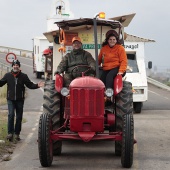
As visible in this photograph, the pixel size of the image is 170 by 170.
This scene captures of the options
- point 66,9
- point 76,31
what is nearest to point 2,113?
point 76,31

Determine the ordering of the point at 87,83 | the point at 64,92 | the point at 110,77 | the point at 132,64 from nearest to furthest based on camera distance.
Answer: the point at 87,83
the point at 64,92
the point at 110,77
the point at 132,64

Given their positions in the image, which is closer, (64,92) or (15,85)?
(64,92)

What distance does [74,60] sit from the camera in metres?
11.4

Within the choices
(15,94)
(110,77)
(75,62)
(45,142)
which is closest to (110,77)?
(110,77)

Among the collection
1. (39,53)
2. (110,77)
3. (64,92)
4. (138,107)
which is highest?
(39,53)

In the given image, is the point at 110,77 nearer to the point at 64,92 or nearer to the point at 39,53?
the point at 64,92

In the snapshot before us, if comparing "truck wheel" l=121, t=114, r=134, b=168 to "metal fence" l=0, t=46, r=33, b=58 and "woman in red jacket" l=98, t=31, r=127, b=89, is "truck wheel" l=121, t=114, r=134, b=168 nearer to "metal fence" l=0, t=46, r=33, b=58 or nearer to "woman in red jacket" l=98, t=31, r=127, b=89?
"woman in red jacket" l=98, t=31, r=127, b=89

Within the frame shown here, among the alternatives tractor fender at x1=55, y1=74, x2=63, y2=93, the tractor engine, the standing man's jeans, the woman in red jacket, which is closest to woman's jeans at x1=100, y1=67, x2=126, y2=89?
the woman in red jacket

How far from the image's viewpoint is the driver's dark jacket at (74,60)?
1135 centimetres

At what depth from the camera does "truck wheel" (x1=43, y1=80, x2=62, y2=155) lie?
35.1 feet

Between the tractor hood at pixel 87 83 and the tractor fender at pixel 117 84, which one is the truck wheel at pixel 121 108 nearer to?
the tractor fender at pixel 117 84

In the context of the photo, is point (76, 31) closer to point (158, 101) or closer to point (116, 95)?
point (116, 95)

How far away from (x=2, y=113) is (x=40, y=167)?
9.55m

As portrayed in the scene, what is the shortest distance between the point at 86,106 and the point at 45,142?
3.24ft
